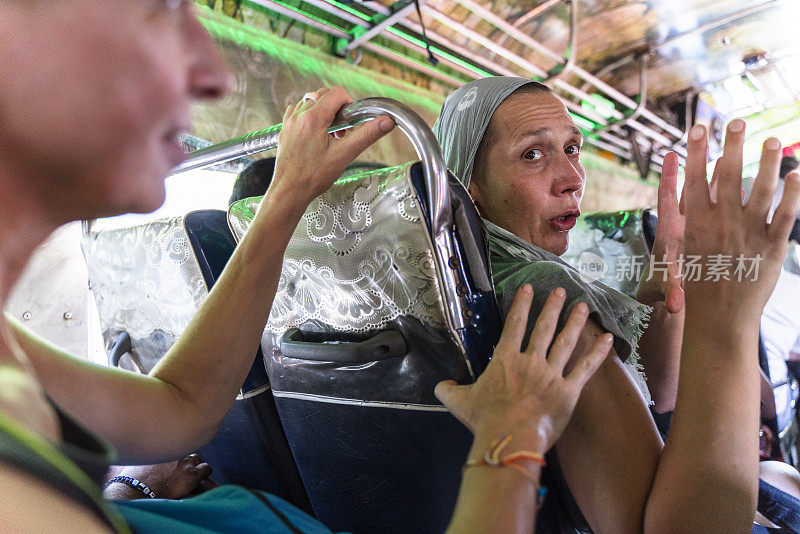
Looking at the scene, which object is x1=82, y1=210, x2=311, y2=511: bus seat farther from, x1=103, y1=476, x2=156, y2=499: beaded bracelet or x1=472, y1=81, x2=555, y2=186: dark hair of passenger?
x1=472, y1=81, x2=555, y2=186: dark hair of passenger

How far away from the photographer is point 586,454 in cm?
85

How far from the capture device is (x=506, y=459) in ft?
1.94

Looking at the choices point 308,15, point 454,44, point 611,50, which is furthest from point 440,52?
point 611,50

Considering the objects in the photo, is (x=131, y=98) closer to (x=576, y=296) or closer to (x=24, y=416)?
(x=24, y=416)

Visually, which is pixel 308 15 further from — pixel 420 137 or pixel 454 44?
pixel 420 137

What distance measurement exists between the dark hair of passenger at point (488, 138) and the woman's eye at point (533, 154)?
0.10 metres

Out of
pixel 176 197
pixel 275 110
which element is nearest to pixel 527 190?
pixel 176 197

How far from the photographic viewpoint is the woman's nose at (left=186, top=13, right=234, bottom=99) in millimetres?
467

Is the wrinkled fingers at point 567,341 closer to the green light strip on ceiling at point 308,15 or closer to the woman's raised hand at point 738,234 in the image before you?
the woman's raised hand at point 738,234

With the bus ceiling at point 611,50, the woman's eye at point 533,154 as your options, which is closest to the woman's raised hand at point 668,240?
the woman's eye at point 533,154

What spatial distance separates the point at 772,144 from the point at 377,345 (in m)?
0.71

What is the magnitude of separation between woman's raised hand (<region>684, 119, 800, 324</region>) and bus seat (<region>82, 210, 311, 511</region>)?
96cm

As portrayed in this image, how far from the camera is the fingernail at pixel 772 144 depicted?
84 centimetres

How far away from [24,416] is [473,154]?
1.32 meters
